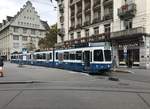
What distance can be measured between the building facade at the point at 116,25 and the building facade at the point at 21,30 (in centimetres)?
5312

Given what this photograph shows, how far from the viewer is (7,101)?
1160 cm

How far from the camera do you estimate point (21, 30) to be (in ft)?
394

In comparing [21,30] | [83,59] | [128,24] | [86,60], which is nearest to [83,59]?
[83,59]

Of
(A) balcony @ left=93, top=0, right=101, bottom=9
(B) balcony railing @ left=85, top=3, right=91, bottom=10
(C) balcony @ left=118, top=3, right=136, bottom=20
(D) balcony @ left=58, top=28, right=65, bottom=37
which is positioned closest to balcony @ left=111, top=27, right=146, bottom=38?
(C) balcony @ left=118, top=3, right=136, bottom=20

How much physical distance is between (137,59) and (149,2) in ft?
26.6

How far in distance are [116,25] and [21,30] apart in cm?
7569

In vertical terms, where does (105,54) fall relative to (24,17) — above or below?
below

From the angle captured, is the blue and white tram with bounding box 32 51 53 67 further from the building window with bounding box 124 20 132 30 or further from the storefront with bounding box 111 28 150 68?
the building window with bounding box 124 20 132 30

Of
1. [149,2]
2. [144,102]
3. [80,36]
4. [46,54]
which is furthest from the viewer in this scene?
[80,36]

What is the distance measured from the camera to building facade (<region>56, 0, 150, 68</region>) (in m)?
43.0

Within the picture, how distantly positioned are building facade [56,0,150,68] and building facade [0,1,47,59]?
53125mm

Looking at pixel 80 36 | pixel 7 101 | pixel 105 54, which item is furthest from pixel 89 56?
pixel 80 36

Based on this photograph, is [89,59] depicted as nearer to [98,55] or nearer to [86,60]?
[86,60]

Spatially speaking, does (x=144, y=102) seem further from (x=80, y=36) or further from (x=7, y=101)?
(x=80, y=36)
